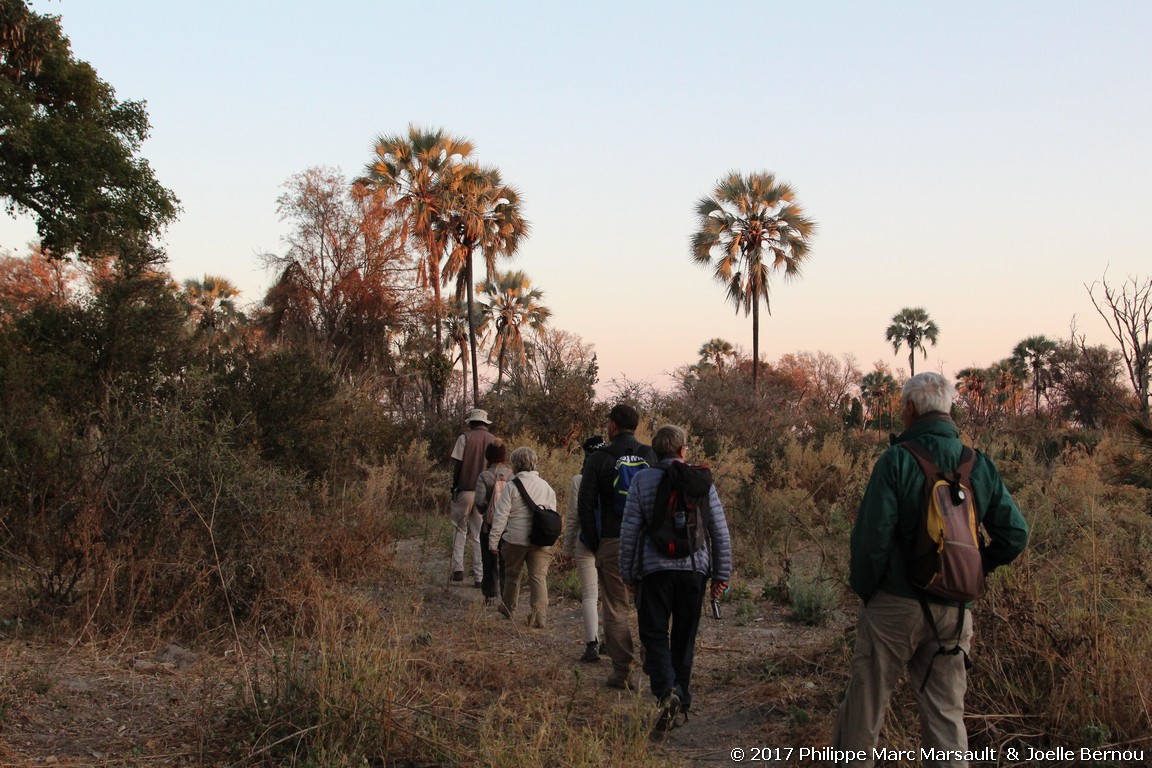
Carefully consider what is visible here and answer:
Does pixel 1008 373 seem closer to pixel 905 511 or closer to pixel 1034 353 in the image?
pixel 1034 353

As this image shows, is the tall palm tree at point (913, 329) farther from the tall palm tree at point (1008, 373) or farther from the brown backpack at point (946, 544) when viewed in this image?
the brown backpack at point (946, 544)

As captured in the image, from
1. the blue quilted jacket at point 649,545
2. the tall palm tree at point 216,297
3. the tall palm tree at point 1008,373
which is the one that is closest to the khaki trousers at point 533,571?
the blue quilted jacket at point 649,545

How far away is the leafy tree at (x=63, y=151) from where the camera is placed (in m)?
15.8

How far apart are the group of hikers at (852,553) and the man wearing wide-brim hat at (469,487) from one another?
659 millimetres

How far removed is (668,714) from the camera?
5.38 metres

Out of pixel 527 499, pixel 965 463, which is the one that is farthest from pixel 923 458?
pixel 527 499

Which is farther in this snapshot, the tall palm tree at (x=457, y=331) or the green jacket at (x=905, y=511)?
the tall palm tree at (x=457, y=331)

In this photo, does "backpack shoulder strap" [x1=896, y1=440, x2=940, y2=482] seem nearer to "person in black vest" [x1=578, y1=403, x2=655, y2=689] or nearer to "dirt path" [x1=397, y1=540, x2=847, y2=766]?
"dirt path" [x1=397, y1=540, x2=847, y2=766]

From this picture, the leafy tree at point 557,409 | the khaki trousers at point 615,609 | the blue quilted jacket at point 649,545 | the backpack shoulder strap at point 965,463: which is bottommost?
the khaki trousers at point 615,609

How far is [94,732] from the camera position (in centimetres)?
502

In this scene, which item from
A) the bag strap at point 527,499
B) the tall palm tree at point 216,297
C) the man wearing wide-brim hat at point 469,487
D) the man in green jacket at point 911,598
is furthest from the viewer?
the tall palm tree at point 216,297

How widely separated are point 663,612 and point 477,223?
26920mm

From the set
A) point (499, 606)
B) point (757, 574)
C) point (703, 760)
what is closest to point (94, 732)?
point (703, 760)

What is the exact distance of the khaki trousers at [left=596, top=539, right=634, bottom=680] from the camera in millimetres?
6367
